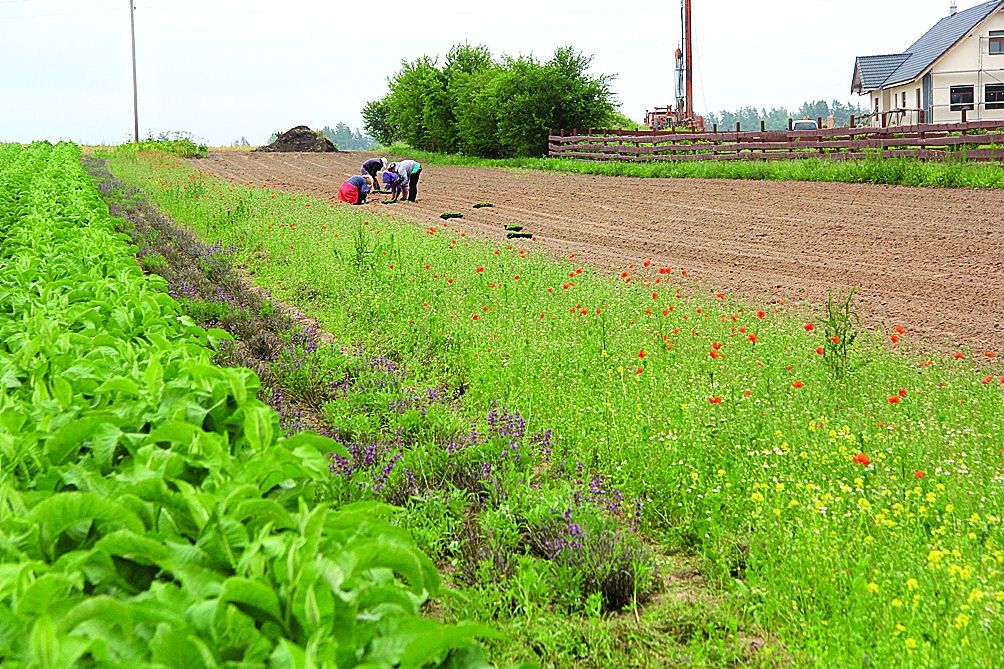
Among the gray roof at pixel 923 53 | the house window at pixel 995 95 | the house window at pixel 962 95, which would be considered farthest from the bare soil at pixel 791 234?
the house window at pixel 995 95

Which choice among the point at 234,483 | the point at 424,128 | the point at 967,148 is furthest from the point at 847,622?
the point at 424,128

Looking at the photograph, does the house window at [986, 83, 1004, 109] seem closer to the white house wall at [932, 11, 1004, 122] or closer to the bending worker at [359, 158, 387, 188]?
the white house wall at [932, 11, 1004, 122]

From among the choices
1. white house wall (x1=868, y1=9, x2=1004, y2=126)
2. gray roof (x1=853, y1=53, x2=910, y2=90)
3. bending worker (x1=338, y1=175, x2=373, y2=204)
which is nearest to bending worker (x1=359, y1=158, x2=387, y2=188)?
bending worker (x1=338, y1=175, x2=373, y2=204)

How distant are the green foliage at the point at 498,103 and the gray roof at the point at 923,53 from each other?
13.9 m

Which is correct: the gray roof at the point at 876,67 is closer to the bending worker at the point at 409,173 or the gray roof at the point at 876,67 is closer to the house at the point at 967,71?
the house at the point at 967,71

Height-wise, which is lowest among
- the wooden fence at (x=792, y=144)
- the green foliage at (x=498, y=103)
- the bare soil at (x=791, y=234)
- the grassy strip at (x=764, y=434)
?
the grassy strip at (x=764, y=434)

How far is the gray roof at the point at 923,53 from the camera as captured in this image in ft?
145

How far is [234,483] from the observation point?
2523 millimetres

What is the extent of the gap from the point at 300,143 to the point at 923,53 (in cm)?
3685

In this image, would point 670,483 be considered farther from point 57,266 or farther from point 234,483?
point 57,266

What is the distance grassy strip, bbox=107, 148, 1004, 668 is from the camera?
3943mm

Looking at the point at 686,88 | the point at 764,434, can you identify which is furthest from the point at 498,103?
the point at 764,434

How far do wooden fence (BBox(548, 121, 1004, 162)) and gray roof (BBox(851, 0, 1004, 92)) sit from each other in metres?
16.4

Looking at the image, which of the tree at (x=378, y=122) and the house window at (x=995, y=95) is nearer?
the house window at (x=995, y=95)
